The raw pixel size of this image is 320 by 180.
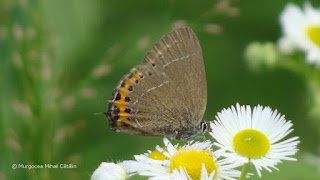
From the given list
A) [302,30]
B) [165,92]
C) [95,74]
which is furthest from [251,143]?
[302,30]

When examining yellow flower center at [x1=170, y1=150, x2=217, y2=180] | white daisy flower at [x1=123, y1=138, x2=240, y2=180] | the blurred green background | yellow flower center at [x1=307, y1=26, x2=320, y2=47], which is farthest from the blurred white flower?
yellow flower center at [x1=307, y1=26, x2=320, y2=47]

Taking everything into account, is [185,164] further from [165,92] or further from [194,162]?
[165,92]

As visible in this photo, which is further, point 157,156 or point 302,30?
point 302,30

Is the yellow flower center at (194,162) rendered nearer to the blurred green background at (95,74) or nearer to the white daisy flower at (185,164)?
the white daisy flower at (185,164)

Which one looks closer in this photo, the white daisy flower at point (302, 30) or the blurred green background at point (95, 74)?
the blurred green background at point (95, 74)

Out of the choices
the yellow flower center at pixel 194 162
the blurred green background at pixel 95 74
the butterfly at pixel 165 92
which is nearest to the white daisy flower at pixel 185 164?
the yellow flower center at pixel 194 162

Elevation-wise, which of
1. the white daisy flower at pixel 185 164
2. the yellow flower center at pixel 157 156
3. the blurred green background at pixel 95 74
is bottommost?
the white daisy flower at pixel 185 164

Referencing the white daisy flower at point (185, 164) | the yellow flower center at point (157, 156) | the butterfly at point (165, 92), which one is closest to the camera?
the white daisy flower at point (185, 164)
